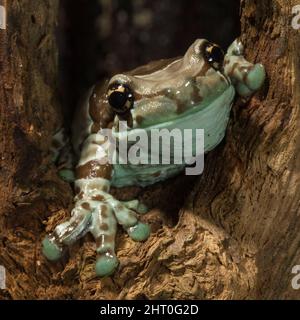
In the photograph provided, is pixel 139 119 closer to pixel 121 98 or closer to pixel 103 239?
pixel 121 98

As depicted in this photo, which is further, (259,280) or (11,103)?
(259,280)

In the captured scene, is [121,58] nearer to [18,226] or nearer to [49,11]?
[49,11]

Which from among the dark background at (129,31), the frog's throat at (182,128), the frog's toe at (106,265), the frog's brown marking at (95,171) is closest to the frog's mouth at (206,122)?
the frog's throat at (182,128)

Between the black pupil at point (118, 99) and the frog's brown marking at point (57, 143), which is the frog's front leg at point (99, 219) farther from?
the black pupil at point (118, 99)

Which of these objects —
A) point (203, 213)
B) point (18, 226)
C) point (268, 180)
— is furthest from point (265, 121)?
point (18, 226)

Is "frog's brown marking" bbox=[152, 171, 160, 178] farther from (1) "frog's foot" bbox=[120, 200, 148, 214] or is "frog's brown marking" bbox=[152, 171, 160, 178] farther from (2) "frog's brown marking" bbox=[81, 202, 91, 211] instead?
Answer: (2) "frog's brown marking" bbox=[81, 202, 91, 211]

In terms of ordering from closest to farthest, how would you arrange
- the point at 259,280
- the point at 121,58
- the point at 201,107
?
the point at 201,107 → the point at 259,280 → the point at 121,58

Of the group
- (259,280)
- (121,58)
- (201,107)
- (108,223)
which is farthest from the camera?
(121,58)
